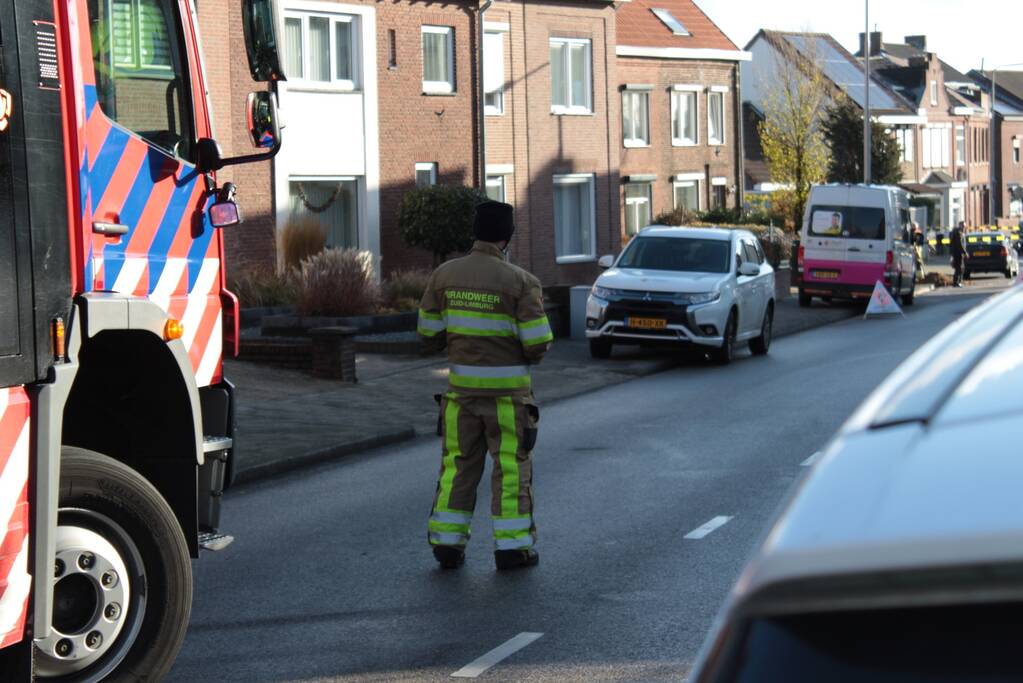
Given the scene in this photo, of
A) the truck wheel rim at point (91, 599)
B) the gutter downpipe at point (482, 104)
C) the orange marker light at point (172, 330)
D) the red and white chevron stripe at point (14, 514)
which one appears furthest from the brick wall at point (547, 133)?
the red and white chevron stripe at point (14, 514)

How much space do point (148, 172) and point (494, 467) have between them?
2.60m

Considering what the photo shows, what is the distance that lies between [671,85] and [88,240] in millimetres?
41400

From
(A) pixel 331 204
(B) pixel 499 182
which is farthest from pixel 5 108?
(B) pixel 499 182

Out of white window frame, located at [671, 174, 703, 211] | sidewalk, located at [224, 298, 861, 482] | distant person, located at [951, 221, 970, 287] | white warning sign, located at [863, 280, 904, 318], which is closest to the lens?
sidewalk, located at [224, 298, 861, 482]

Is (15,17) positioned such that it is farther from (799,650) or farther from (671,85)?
(671,85)

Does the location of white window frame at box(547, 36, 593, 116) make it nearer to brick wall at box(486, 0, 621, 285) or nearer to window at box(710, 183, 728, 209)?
brick wall at box(486, 0, 621, 285)

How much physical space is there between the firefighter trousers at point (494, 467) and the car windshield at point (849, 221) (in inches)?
1052

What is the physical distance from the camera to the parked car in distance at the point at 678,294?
69.5 feet

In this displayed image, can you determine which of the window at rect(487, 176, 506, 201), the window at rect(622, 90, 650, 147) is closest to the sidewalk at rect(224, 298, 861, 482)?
the window at rect(487, 176, 506, 201)

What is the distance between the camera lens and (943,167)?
85562 millimetres

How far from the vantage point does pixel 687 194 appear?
4725cm

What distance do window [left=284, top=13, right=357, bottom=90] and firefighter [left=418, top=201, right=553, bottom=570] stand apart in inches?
834

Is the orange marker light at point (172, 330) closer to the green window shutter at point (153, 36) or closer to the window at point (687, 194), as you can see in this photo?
the green window shutter at point (153, 36)

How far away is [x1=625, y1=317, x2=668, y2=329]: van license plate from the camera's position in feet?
69.5
